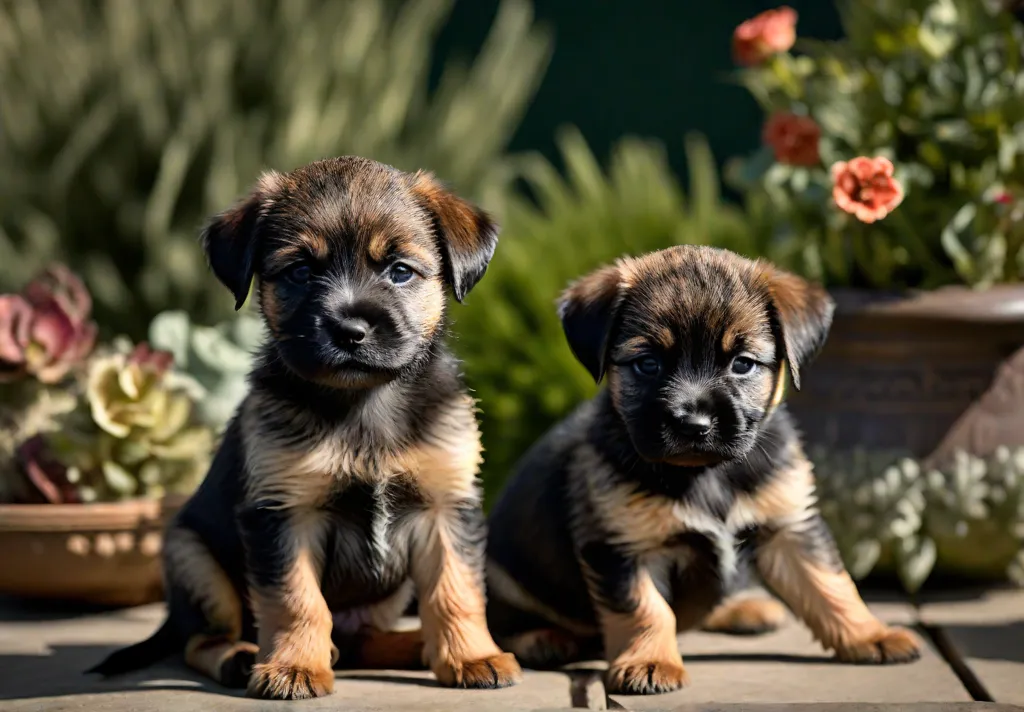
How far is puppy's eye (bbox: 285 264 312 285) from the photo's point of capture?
156 inches

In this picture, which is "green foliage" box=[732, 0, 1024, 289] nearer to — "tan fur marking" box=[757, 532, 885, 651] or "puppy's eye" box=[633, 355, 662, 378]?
"tan fur marking" box=[757, 532, 885, 651]

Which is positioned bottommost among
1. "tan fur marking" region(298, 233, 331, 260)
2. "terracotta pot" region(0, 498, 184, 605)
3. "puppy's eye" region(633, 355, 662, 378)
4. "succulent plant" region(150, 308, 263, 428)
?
"terracotta pot" region(0, 498, 184, 605)

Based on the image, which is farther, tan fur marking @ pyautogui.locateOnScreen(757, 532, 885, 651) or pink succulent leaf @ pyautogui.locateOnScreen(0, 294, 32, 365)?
pink succulent leaf @ pyautogui.locateOnScreen(0, 294, 32, 365)

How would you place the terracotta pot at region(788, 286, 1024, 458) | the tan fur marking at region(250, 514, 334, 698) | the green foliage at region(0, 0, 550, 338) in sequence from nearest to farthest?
the tan fur marking at region(250, 514, 334, 698), the terracotta pot at region(788, 286, 1024, 458), the green foliage at region(0, 0, 550, 338)

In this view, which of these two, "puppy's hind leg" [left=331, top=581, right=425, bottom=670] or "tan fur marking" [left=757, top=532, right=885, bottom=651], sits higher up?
"tan fur marking" [left=757, top=532, right=885, bottom=651]

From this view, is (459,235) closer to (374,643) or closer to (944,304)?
(374,643)

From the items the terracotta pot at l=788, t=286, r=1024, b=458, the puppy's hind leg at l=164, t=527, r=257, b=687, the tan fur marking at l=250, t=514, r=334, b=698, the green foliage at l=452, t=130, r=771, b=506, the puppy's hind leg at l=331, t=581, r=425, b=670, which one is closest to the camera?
the tan fur marking at l=250, t=514, r=334, b=698

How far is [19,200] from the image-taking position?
814 cm

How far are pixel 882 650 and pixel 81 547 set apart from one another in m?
3.02

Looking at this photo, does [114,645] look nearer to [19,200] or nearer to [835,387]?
[835,387]

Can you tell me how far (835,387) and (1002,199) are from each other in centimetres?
104

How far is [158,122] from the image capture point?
26.7 feet

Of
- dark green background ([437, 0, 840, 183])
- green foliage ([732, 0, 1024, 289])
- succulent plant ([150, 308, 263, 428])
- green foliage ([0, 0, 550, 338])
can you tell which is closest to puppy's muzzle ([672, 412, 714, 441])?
green foliage ([732, 0, 1024, 289])

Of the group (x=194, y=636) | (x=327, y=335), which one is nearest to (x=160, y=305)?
(x=194, y=636)
